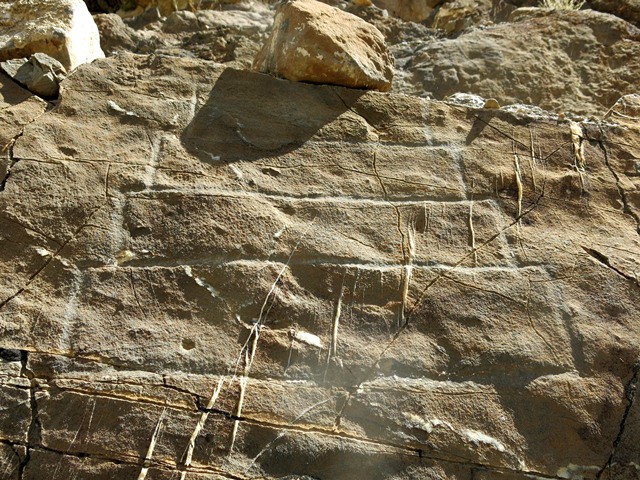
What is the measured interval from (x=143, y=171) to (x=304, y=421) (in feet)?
3.34

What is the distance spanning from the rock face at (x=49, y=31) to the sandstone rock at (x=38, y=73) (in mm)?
131

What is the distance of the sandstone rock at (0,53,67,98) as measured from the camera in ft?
8.96

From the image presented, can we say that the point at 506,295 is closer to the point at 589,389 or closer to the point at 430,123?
the point at 589,389

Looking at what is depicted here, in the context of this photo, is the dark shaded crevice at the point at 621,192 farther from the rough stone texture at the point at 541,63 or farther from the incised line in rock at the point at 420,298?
the rough stone texture at the point at 541,63

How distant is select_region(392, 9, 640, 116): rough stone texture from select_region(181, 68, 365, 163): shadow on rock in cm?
107

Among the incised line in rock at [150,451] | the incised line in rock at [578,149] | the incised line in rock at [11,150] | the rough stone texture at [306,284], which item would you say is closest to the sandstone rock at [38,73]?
the rough stone texture at [306,284]

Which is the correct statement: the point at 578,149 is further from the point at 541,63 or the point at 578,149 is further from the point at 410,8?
the point at 410,8

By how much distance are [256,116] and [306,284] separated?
75cm

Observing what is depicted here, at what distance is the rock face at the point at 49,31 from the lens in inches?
117

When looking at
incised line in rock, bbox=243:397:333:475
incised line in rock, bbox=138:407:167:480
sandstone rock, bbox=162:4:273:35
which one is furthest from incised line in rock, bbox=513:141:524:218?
sandstone rock, bbox=162:4:273:35

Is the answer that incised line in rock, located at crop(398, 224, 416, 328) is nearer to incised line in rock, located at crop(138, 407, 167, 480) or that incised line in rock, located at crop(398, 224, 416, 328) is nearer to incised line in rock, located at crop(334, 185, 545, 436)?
incised line in rock, located at crop(334, 185, 545, 436)

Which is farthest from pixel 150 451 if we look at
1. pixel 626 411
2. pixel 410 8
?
pixel 410 8

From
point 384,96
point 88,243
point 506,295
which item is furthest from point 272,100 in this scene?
point 506,295

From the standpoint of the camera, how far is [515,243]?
2580mm
